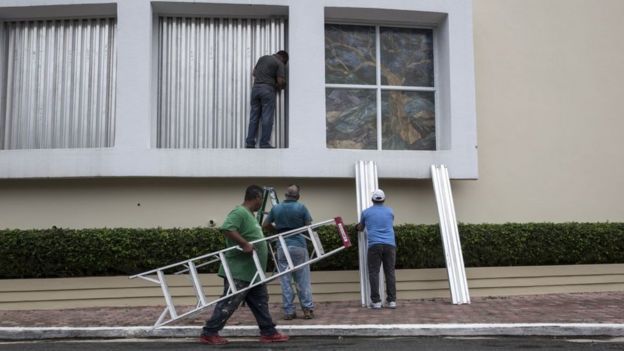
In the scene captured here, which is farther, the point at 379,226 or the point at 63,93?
the point at 63,93

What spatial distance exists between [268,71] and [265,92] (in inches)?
12.9

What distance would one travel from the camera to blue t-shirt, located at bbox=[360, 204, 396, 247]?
9.42 m

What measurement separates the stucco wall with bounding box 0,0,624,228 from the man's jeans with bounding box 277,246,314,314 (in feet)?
7.80

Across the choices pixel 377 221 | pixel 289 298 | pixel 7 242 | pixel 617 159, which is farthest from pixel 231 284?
pixel 617 159

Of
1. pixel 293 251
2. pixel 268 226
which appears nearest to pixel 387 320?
pixel 293 251

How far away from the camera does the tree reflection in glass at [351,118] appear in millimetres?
11617

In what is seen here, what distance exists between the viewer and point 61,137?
11.2 m

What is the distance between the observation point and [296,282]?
349 inches

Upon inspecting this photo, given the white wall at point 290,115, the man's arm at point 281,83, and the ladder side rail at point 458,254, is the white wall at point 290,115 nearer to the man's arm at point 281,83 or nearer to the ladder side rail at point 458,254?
the man's arm at point 281,83

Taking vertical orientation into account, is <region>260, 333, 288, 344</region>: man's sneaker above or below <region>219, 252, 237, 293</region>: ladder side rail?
below

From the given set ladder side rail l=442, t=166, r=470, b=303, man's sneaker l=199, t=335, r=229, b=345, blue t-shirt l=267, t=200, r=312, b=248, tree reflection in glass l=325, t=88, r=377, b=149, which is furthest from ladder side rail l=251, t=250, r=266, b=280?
tree reflection in glass l=325, t=88, r=377, b=149

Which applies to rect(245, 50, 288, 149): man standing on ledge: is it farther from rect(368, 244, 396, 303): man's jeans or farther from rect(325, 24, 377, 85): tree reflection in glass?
rect(368, 244, 396, 303): man's jeans

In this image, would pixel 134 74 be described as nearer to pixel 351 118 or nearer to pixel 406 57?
pixel 351 118

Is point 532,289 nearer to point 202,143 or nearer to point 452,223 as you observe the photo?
point 452,223
